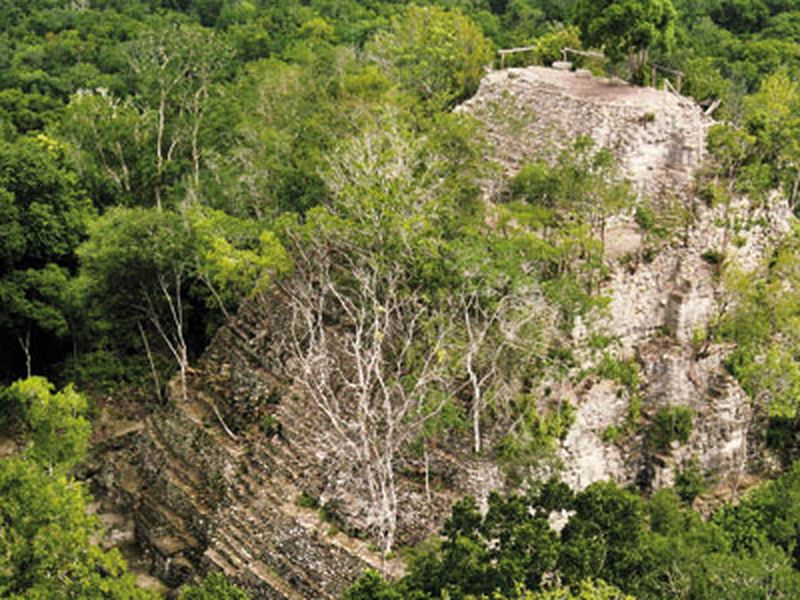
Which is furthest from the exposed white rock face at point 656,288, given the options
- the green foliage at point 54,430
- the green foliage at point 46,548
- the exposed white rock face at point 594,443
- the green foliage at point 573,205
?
the green foliage at point 54,430

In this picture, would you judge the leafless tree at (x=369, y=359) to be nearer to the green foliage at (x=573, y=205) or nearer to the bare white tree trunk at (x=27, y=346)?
the green foliage at (x=573, y=205)

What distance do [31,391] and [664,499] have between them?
15084 mm

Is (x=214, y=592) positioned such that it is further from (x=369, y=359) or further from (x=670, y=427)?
(x=670, y=427)

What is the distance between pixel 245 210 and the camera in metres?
32.0

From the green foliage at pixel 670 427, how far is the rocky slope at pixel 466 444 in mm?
303

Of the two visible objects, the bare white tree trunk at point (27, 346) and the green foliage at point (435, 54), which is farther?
the green foliage at point (435, 54)

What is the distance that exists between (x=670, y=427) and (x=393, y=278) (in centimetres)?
834

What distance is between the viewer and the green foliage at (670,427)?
26.6 metres

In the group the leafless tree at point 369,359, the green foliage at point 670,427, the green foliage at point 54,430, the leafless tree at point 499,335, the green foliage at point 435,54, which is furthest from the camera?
the green foliage at point 435,54

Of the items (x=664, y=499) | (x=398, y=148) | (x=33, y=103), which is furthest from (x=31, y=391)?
(x=33, y=103)

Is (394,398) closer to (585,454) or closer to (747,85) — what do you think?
(585,454)

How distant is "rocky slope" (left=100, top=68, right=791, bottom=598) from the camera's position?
77.4 ft

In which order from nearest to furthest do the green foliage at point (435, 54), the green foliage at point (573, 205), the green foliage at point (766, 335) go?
1. the green foliage at point (573, 205)
2. the green foliage at point (766, 335)
3. the green foliage at point (435, 54)

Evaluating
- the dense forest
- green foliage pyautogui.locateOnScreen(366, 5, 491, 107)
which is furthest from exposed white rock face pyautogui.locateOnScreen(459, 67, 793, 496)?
green foliage pyautogui.locateOnScreen(366, 5, 491, 107)
